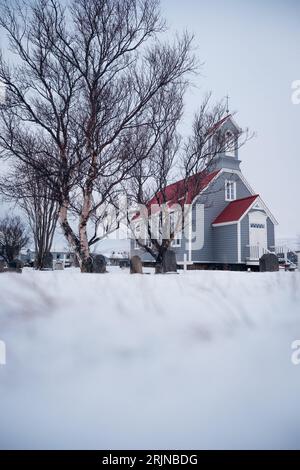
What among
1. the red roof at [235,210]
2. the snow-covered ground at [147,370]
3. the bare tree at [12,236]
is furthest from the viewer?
the red roof at [235,210]

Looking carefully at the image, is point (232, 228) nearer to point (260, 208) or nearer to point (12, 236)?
point (260, 208)

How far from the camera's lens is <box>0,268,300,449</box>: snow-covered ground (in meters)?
1.25

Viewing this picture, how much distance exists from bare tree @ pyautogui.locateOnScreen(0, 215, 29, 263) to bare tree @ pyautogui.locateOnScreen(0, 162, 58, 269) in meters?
1.92

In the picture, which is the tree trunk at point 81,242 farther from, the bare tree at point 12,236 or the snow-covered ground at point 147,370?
the bare tree at point 12,236

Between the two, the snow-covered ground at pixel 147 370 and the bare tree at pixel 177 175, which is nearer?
the snow-covered ground at pixel 147 370

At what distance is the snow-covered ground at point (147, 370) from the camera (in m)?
1.25

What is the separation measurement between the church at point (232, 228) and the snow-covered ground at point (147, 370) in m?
11.5

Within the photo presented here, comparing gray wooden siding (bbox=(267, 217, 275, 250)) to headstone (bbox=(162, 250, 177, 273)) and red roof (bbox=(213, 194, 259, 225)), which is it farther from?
headstone (bbox=(162, 250, 177, 273))

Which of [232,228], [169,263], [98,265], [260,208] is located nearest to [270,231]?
[260,208]

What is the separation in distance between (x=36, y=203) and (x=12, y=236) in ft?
25.8

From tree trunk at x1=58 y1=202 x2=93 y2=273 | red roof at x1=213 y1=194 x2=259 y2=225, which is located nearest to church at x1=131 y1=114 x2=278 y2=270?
red roof at x1=213 y1=194 x2=259 y2=225

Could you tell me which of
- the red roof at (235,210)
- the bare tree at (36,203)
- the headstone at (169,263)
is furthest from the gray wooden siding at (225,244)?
the bare tree at (36,203)
